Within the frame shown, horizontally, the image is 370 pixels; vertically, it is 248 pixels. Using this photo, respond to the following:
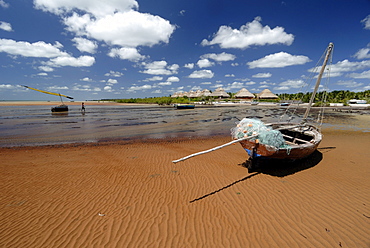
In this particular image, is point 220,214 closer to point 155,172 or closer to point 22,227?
point 155,172

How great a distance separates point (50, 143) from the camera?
12859 mm

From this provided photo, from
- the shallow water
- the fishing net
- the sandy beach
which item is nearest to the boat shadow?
the sandy beach

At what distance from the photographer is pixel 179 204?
5.28 meters

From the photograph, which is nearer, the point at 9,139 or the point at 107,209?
the point at 107,209

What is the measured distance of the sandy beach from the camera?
3980 mm

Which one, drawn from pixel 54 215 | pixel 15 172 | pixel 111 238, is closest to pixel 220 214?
pixel 111 238

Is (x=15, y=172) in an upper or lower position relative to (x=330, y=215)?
upper

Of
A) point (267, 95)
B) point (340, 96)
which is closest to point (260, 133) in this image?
point (267, 95)

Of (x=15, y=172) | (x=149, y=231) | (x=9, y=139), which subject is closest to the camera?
(x=149, y=231)

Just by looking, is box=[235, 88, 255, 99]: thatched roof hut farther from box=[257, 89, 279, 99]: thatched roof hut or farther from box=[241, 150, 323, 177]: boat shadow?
box=[241, 150, 323, 177]: boat shadow

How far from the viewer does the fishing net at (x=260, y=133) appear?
251 inches

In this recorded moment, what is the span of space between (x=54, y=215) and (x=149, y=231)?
2.82 meters

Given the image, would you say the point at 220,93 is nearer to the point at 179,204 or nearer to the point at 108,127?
the point at 108,127

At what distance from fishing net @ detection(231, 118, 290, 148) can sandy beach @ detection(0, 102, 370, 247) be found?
1629mm
